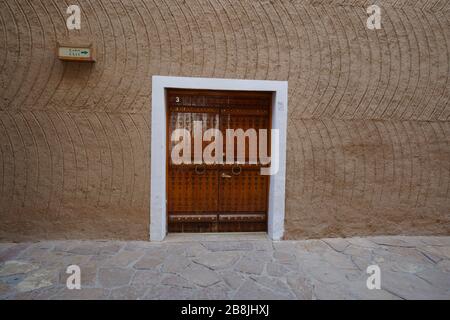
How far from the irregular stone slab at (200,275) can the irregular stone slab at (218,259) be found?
0.13 metres

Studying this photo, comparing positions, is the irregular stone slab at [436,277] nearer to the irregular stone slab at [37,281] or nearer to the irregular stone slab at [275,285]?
the irregular stone slab at [275,285]

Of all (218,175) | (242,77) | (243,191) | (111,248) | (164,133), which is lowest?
(111,248)

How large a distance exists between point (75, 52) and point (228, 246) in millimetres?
3819

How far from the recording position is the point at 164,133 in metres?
4.37

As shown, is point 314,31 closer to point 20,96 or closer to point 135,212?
point 135,212

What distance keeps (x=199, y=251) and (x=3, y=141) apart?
138 inches

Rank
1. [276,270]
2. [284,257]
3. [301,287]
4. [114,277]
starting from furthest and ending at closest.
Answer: [284,257]
[276,270]
[114,277]
[301,287]

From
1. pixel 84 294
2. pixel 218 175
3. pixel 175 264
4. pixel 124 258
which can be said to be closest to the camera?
pixel 84 294

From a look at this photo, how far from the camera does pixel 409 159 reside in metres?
4.66

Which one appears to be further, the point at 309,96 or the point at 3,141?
the point at 309,96

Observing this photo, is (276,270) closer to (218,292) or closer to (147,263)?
(218,292)

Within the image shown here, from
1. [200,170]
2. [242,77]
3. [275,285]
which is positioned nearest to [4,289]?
[200,170]

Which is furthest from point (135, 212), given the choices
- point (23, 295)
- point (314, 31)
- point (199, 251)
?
point (314, 31)

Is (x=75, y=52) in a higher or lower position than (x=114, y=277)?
higher
